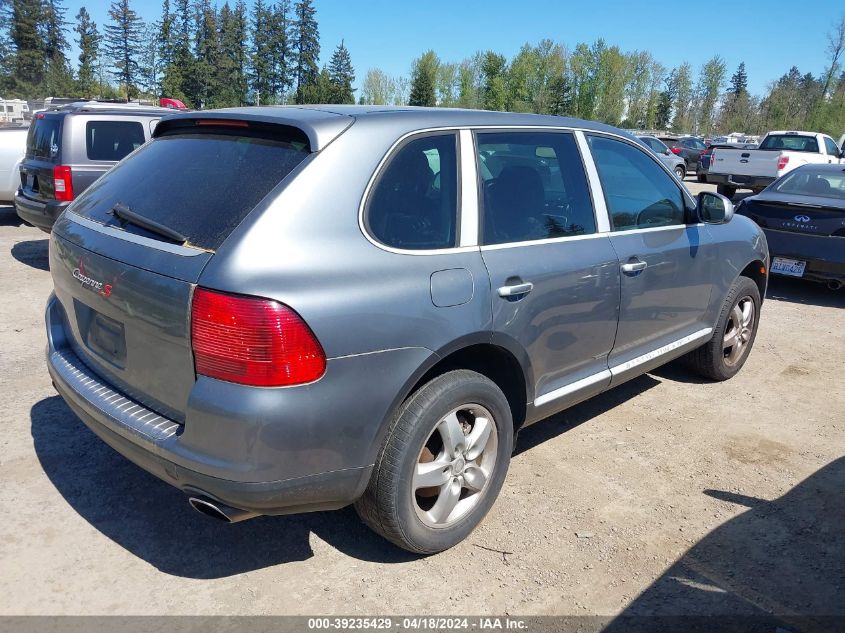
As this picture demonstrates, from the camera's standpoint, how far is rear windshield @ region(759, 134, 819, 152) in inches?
714

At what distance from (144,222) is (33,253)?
7.30 m

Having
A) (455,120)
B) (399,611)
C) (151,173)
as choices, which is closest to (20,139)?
(151,173)

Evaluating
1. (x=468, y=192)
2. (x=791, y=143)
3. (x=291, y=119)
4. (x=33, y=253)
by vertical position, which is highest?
(x=791, y=143)

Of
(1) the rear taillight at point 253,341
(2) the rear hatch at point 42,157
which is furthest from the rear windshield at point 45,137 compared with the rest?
(1) the rear taillight at point 253,341

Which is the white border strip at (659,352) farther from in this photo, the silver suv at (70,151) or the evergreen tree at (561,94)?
the evergreen tree at (561,94)

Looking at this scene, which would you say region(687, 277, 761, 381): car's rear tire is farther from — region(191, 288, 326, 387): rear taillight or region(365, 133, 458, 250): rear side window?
region(191, 288, 326, 387): rear taillight

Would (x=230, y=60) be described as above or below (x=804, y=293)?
above

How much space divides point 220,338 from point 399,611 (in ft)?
4.16

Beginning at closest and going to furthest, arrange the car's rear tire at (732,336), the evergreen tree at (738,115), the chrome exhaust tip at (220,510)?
the chrome exhaust tip at (220,510) < the car's rear tire at (732,336) < the evergreen tree at (738,115)

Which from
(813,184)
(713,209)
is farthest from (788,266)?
(713,209)

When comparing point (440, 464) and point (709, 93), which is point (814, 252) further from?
point (709, 93)

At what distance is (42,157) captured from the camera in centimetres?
791

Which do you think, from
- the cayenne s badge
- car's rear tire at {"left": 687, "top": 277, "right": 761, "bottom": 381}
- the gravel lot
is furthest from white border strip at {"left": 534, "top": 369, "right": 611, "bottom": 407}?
the cayenne s badge

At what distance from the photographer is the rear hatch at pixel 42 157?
25.1 ft
